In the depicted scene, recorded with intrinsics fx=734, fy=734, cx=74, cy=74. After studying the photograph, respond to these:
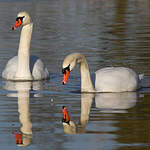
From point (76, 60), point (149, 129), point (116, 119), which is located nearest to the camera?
point (149, 129)

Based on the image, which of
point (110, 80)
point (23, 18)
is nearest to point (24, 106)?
point (110, 80)

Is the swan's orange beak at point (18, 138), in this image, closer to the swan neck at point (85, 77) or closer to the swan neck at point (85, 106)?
the swan neck at point (85, 106)

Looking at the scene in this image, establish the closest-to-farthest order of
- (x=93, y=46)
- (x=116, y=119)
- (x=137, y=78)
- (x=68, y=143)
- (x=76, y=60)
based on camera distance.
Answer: (x=68, y=143) < (x=116, y=119) < (x=76, y=60) < (x=137, y=78) < (x=93, y=46)

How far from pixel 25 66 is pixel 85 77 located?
260 cm

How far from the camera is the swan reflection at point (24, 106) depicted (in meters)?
9.06

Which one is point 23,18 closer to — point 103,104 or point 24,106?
point 24,106

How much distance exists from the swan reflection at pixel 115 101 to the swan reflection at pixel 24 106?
1169mm

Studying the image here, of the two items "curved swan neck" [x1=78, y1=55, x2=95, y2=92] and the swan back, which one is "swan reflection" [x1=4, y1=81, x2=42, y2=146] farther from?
the swan back

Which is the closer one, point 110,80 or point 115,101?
point 115,101

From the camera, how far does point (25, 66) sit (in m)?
14.9

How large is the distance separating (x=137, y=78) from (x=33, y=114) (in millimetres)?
3081

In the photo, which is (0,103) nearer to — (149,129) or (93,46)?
(149,129)

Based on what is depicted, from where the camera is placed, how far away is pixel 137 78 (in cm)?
1331

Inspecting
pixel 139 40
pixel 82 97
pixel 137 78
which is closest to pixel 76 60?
pixel 82 97
